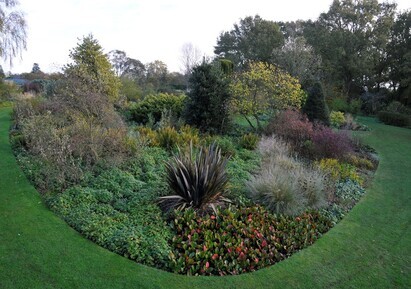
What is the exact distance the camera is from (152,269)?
13.8 ft

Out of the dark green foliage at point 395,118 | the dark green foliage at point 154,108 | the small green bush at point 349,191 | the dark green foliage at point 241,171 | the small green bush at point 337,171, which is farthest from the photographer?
the dark green foliage at point 395,118

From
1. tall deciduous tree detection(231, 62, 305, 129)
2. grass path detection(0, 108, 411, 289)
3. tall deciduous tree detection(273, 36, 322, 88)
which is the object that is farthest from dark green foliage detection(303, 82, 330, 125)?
tall deciduous tree detection(273, 36, 322, 88)

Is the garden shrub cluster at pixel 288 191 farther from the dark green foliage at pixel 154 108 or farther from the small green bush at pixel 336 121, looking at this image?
the small green bush at pixel 336 121

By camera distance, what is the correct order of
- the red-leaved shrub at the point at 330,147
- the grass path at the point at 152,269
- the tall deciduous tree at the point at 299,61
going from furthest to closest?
the tall deciduous tree at the point at 299,61
the red-leaved shrub at the point at 330,147
the grass path at the point at 152,269

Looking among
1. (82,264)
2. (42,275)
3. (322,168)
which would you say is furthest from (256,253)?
(322,168)

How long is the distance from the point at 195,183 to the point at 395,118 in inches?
710

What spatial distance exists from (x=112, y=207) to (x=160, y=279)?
2.03m

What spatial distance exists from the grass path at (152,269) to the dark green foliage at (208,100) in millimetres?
6224

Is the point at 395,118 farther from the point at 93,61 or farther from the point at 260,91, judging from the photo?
the point at 93,61

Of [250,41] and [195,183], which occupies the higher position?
[250,41]

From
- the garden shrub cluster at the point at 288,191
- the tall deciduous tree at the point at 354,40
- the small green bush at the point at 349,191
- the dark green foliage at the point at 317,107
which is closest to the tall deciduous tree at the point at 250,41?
the tall deciduous tree at the point at 354,40

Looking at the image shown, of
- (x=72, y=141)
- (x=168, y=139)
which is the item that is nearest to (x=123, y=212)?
(x=72, y=141)

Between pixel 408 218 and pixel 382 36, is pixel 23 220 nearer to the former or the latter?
pixel 408 218

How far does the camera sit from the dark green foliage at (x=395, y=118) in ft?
62.3
